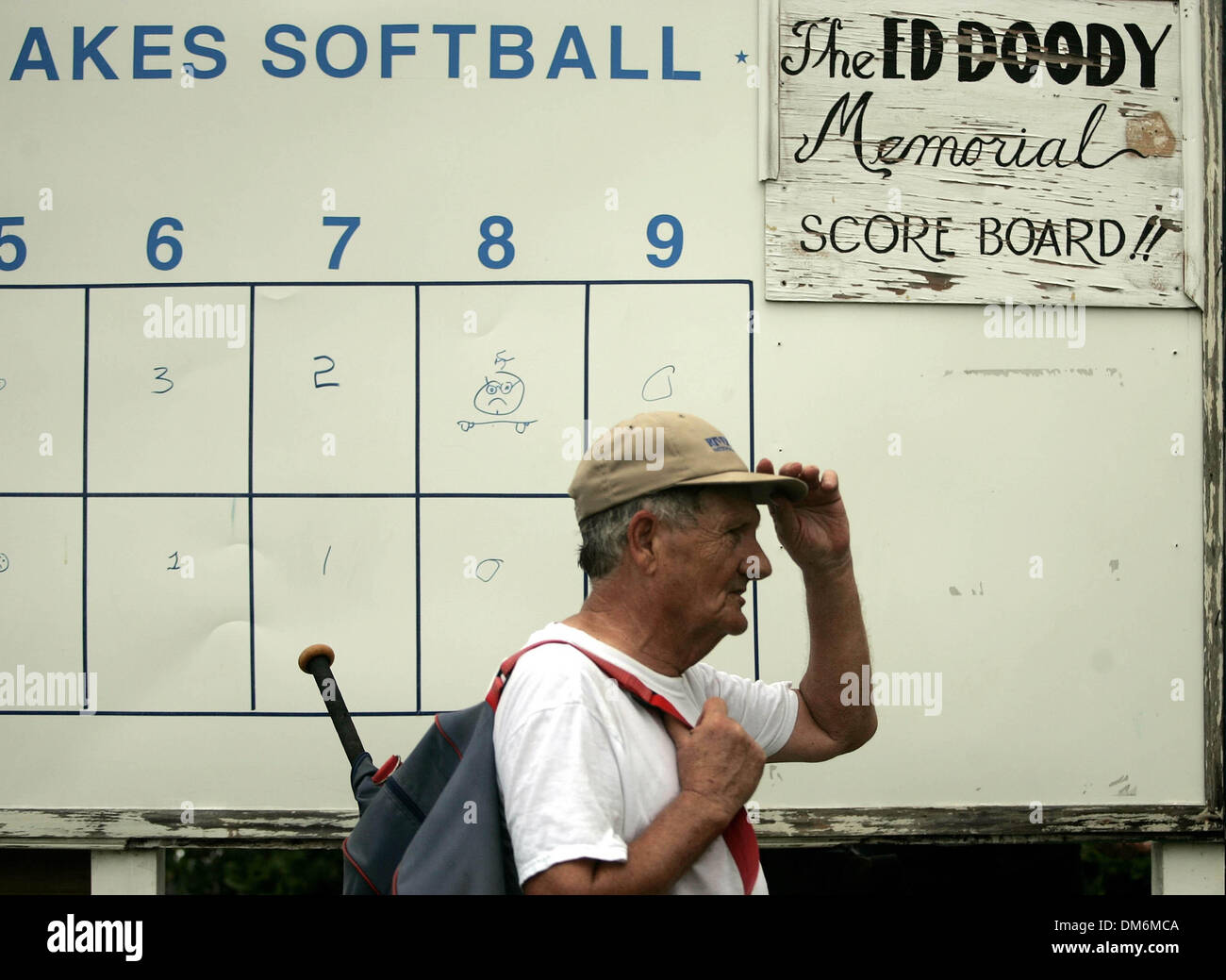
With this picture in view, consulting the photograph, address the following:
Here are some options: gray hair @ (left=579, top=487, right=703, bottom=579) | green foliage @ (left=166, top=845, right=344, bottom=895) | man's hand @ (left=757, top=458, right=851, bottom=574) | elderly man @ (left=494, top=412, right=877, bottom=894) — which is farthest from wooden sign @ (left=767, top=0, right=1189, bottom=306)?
green foliage @ (left=166, top=845, right=344, bottom=895)

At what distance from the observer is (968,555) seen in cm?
279

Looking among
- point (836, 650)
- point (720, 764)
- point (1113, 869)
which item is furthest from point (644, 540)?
point (1113, 869)

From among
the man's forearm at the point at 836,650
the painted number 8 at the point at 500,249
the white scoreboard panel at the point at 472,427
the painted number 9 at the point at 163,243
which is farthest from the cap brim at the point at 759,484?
the painted number 9 at the point at 163,243

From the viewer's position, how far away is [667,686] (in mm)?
1736

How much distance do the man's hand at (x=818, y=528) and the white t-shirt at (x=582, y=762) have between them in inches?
15.3

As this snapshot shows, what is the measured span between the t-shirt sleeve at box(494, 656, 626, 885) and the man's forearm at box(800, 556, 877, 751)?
63 centimetres

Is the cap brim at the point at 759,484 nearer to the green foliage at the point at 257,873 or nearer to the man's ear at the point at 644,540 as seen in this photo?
the man's ear at the point at 644,540

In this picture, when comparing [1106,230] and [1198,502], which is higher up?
[1106,230]

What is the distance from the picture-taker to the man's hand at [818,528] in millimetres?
1956

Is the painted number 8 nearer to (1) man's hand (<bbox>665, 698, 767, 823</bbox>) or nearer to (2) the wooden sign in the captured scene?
(2) the wooden sign

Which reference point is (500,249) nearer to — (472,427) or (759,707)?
(472,427)

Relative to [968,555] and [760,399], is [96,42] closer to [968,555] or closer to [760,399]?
[760,399]

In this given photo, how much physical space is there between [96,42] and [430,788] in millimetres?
2192

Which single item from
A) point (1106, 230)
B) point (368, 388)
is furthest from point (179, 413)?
point (1106, 230)
